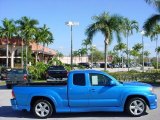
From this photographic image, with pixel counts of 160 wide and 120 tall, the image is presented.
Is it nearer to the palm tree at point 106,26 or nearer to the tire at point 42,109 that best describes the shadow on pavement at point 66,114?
the tire at point 42,109

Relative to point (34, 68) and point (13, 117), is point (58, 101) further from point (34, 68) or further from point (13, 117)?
point (34, 68)

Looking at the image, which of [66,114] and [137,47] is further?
[137,47]

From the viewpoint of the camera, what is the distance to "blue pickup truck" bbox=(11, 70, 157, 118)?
1166cm

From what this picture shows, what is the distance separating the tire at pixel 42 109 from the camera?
1176 cm

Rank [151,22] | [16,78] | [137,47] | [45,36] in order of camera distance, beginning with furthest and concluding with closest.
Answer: [137,47] < [45,36] < [151,22] < [16,78]

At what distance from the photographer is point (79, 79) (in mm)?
11852

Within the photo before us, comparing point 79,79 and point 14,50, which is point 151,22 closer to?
point 79,79

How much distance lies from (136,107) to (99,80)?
1526 millimetres

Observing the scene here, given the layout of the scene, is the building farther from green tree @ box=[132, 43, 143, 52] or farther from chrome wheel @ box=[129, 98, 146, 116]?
chrome wheel @ box=[129, 98, 146, 116]

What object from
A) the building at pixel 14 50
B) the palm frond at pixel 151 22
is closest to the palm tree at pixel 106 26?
the palm frond at pixel 151 22

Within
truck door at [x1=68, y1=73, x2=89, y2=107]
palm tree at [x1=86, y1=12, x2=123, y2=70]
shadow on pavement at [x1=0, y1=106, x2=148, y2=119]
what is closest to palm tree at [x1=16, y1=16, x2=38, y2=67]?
palm tree at [x1=86, y1=12, x2=123, y2=70]

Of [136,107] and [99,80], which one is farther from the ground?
[99,80]

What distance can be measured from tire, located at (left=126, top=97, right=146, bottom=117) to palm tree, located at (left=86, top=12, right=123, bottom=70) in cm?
2573

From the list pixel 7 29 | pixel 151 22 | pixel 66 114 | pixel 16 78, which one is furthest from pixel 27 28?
pixel 66 114
